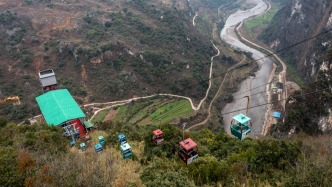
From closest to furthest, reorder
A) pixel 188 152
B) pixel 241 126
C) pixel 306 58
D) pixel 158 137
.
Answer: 1. pixel 188 152
2. pixel 158 137
3. pixel 241 126
4. pixel 306 58

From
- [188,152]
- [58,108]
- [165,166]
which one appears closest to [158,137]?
[188,152]

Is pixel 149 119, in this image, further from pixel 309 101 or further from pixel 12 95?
pixel 309 101

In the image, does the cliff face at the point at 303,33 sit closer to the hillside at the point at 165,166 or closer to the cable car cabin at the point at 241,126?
the cable car cabin at the point at 241,126

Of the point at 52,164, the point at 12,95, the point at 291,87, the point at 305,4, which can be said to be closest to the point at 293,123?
the point at 291,87

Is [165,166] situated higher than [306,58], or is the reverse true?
[165,166]

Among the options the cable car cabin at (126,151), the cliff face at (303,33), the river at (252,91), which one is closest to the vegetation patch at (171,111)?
the river at (252,91)

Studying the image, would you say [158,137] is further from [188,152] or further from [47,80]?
[47,80]

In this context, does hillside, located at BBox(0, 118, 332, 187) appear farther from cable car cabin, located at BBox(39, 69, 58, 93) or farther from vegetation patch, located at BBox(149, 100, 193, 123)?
vegetation patch, located at BBox(149, 100, 193, 123)
